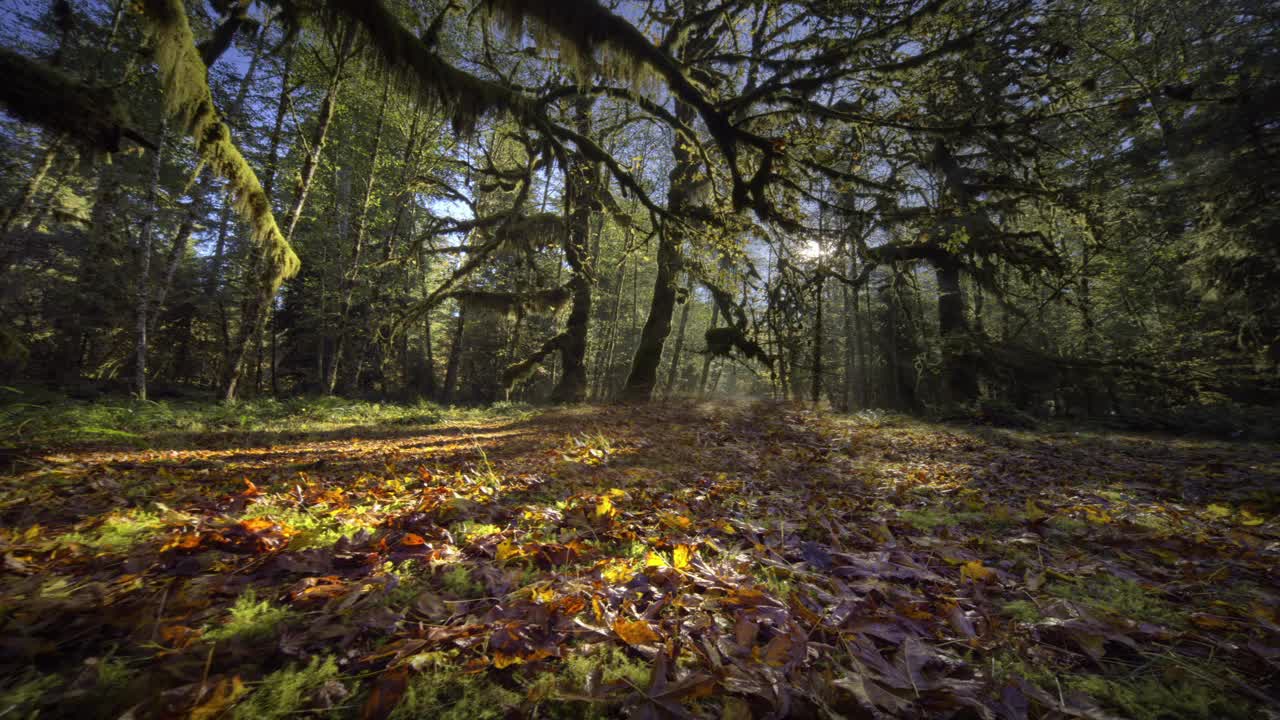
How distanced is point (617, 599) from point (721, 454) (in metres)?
4.28

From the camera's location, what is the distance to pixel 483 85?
203 inches

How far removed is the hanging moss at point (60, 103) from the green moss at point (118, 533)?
120 inches

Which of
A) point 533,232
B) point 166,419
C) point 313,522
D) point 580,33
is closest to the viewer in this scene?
point 313,522

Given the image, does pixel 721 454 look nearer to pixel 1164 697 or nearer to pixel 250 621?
pixel 1164 697

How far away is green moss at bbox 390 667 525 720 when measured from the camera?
1093 mm

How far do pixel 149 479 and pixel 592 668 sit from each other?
4415 mm

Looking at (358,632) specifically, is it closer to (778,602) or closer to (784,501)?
(778,602)

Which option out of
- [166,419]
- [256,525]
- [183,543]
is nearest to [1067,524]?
[256,525]

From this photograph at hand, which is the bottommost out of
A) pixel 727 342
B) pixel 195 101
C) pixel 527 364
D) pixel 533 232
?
pixel 527 364

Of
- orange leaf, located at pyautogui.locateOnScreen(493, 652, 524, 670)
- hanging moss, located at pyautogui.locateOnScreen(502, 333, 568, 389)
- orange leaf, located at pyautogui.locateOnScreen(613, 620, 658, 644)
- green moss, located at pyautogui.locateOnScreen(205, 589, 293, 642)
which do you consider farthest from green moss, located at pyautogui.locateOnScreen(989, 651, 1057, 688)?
hanging moss, located at pyautogui.locateOnScreen(502, 333, 568, 389)

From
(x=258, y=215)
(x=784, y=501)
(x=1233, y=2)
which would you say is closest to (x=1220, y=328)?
(x=1233, y=2)

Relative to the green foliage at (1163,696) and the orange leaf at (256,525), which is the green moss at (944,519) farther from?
the orange leaf at (256,525)

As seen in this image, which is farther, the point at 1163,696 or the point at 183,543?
the point at 183,543

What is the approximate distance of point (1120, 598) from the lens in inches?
70.3
